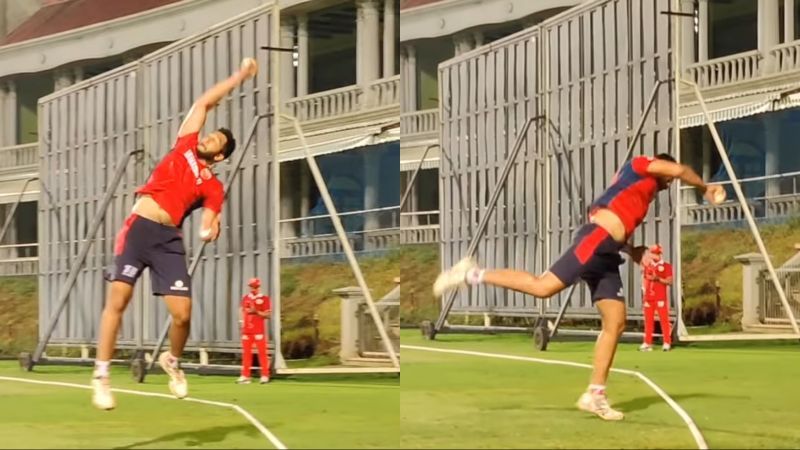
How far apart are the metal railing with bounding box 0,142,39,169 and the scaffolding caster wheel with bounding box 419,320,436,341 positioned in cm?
164

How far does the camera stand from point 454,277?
480 cm

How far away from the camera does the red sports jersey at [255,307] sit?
5.08m

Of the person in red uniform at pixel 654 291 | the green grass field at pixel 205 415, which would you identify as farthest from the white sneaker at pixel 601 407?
the green grass field at pixel 205 415

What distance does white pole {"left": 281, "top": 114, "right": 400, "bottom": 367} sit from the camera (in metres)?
5.04

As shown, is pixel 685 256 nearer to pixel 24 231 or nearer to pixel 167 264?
pixel 167 264

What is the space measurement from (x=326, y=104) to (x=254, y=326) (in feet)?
2.76

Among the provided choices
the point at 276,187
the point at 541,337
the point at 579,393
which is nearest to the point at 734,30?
the point at 541,337

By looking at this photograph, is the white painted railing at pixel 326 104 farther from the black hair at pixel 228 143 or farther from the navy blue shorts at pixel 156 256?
the navy blue shorts at pixel 156 256

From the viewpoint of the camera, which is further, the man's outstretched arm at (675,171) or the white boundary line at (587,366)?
the white boundary line at (587,366)

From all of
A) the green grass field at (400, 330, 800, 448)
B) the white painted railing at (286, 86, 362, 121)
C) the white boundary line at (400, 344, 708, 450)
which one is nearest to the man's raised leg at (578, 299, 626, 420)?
the green grass field at (400, 330, 800, 448)

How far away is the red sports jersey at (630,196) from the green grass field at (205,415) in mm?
1014

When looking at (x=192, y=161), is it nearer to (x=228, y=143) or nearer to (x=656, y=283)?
(x=228, y=143)

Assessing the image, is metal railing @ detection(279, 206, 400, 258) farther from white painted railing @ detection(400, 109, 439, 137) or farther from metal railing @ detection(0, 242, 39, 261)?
metal railing @ detection(0, 242, 39, 261)

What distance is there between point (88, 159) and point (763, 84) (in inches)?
102
